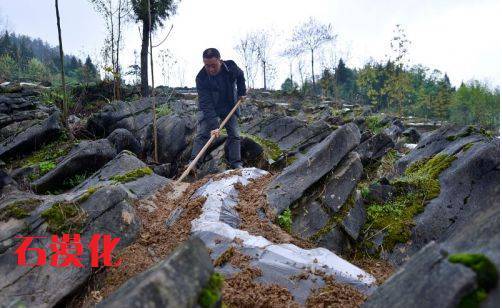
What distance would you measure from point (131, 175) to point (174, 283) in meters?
5.32

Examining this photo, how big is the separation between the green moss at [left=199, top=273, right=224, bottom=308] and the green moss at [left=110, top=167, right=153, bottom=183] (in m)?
4.93

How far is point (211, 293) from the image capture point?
1.95 m

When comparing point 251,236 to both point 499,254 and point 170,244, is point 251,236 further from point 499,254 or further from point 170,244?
point 499,254

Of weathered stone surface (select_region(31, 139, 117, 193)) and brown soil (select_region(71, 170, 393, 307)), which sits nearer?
brown soil (select_region(71, 170, 393, 307))

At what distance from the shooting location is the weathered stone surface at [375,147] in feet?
30.2

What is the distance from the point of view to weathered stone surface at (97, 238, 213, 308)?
1.73 metres

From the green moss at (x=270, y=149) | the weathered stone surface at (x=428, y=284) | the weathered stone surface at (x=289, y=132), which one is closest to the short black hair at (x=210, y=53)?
the green moss at (x=270, y=149)

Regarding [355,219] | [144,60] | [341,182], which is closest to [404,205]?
[355,219]

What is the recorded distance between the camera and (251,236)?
14.7 feet

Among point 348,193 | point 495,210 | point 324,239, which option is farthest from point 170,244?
point 495,210

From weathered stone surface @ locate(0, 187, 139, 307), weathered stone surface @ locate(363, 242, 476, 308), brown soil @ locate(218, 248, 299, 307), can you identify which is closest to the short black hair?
weathered stone surface @ locate(0, 187, 139, 307)

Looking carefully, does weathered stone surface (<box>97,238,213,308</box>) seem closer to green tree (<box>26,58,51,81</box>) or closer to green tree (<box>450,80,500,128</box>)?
green tree (<box>26,58,51,81</box>)

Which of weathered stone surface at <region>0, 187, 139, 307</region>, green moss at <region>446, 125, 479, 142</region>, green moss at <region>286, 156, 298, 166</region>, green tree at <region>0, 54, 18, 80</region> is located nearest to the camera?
weathered stone surface at <region>0, 187, 139, 307</region>

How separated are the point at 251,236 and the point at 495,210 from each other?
9.30 ft
